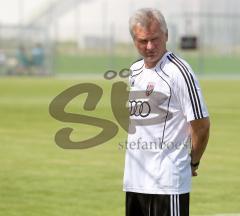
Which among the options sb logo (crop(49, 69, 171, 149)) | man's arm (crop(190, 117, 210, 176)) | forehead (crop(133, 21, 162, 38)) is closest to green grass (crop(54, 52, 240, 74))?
sb logo (crop(49, 69, 171, 149))

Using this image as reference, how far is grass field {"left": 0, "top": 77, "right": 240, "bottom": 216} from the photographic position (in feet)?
31.3

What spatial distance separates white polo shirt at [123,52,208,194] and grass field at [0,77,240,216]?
4263mm

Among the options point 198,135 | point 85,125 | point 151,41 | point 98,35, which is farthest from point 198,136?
point 98,35

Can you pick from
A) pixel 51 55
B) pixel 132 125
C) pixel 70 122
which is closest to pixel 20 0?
pixel 51 55

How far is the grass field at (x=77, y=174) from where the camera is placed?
375 inches

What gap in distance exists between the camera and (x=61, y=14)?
73.8m

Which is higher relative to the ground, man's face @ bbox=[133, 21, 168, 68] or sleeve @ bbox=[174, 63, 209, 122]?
man's face @ bbox=[133, 21, 168, 68]

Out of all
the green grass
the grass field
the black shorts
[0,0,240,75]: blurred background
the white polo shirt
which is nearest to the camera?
the white polo shirt

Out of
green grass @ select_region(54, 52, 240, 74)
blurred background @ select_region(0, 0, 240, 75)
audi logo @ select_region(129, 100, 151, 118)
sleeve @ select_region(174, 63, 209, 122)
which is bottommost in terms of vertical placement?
green grass @ select_region(54, 52, 240, 74)

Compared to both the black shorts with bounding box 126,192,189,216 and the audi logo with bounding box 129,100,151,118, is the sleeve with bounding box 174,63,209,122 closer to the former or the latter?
the audi logo with bounding box 129,100,151,118

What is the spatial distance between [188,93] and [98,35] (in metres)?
58.4

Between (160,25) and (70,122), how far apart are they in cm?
1589

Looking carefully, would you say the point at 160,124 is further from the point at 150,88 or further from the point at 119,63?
the point at 119,63

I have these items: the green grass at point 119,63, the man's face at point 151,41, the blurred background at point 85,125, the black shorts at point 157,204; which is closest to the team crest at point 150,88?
the man's face at point 151,41
